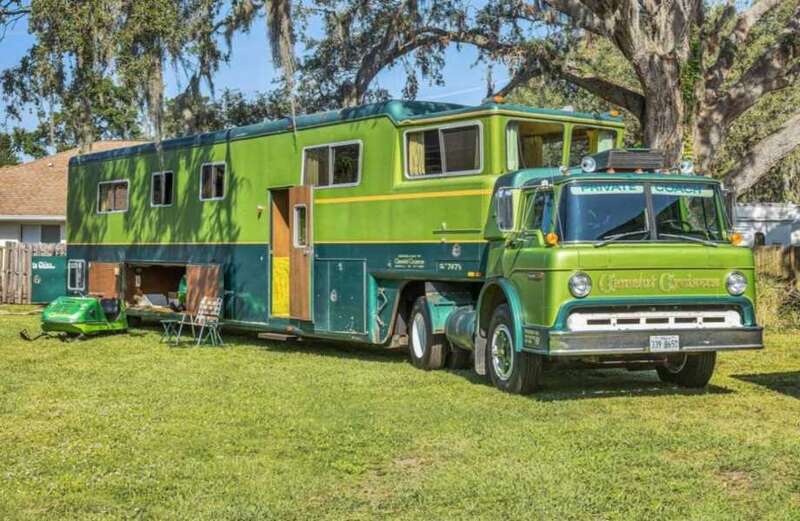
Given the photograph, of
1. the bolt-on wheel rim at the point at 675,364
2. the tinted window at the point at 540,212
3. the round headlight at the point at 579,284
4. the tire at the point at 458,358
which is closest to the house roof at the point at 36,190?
the tire at the point at 458,358

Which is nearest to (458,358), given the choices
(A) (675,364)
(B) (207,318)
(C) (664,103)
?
(A) (675,364)

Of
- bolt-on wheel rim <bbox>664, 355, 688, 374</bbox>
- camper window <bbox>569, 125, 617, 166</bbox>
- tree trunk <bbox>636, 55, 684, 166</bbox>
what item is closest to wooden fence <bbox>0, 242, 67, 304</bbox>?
tree trunk <bbox>636, 55, 684, 166</bbox>

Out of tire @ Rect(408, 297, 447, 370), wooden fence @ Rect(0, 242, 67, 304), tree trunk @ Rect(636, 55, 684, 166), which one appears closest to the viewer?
tire @ Rect(408, 297, 447, 370)

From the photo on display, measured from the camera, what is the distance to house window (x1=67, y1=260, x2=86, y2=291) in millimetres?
21891

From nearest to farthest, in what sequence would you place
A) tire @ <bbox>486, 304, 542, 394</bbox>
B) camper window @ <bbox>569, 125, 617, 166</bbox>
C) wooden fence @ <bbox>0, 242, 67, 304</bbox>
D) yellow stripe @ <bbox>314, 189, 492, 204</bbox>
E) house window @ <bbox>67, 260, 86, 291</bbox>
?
tire @ <bbox>486, 304, 542, 394</bbox> < yellow stripe @ <bbox>314, 189, 492, 204</bbox> < camper window @ <bbox>569, 125, 617, 166</bbox> < house window @ <bbox>67, 260, 86, 291</bbox> < wooden fence @ <bbox>0, 242, 67, 304</bbox>

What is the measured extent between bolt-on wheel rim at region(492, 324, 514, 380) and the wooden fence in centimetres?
2053

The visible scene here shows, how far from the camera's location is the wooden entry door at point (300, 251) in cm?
1568

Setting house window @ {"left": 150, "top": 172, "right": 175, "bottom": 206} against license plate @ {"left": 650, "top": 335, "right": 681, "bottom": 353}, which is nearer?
license plate @ {"left": 650, "top": 335, "right": 681, "bottom": 353}

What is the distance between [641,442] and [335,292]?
7340 millimetres

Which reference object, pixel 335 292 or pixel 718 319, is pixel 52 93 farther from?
pixel 718 319

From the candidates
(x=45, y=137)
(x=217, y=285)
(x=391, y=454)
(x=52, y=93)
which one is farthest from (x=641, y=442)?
(x=45, y=137)

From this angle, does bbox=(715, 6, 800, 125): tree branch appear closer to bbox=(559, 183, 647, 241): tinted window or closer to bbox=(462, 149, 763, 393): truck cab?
bbox=(462, 149, 763, 393): truck cab

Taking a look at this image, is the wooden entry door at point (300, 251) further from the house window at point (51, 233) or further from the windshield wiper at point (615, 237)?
the house window at point (51, 233)

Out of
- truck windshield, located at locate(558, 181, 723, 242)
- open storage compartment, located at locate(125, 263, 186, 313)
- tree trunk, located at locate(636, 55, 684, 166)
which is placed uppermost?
tree trunk, located at locate(636, 55, 684, 166)
